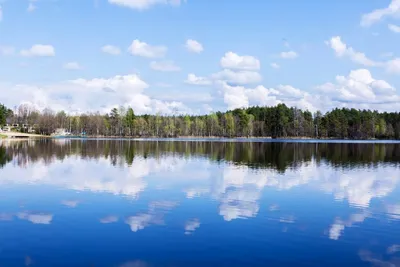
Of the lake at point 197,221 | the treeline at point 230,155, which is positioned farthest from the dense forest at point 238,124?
the lake at point 197,221

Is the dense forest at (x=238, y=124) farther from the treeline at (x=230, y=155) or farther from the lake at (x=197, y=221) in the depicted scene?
the lake at (x=197, y=221)

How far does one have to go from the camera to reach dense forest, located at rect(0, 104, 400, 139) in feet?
581

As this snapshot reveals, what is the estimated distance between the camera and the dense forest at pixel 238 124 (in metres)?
177

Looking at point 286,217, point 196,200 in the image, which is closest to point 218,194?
point 196,200

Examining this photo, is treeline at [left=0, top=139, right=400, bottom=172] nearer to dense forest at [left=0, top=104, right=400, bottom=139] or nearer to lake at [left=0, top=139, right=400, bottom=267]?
lake at [left=0, top=139, right=400, bottom=267]

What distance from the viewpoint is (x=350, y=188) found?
1107 inches

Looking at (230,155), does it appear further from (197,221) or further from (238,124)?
(238,124)

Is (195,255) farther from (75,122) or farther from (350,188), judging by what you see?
(75,122)

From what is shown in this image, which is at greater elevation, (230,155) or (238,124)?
(238,124)

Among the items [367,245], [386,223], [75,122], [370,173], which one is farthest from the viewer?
[75,122]

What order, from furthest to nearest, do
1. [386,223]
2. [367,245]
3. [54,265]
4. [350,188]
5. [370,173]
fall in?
1. [370,173]
2. [350,188]
3. [386,223]
4. [367,245]
5. [54,265]

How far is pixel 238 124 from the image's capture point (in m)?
186

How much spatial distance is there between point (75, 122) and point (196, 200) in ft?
599

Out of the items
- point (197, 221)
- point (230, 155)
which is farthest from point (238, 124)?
point (197, 221)
